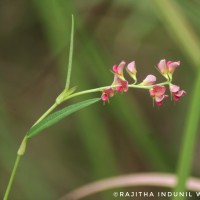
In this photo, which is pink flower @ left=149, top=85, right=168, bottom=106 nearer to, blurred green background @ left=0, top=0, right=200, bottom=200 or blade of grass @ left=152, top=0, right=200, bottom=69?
blade of grass @ left=152, top=0, right=200, bottom=69

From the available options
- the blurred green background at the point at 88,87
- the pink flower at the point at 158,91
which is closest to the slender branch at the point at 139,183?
the blurred green background at the point at 88,87

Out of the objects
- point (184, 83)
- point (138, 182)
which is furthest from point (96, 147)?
point (184, 83)

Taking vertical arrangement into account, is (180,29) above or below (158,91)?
above

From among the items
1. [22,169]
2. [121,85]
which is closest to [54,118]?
[121,85]

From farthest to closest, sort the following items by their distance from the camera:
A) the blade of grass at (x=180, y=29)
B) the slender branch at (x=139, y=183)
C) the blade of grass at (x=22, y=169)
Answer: the blade of grass at (x=22, y=169), the blade of grass at (x=180, y=29), the slender branch at (x=139, y=183)

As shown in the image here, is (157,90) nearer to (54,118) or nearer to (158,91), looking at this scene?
(158,91)

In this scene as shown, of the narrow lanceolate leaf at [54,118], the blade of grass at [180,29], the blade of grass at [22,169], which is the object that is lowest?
the narrow lanceolate leaf at [54,118]

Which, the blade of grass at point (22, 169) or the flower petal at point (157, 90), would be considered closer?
the flower petal at point (157, 90)

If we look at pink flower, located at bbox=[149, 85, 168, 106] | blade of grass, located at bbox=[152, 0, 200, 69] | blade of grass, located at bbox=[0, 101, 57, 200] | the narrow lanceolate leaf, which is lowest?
the narrow lanceolate leaf

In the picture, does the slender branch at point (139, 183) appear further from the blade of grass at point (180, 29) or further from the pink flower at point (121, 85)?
the pink flower at point (121, 85)

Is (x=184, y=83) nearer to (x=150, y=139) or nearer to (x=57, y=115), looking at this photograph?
(x=150, y=139)

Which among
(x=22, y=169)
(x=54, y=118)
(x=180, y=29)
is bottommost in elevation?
(x=54, y=118)

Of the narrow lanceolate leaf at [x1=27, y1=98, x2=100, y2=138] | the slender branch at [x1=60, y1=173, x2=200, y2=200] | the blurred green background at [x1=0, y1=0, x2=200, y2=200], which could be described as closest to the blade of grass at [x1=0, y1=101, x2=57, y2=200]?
the blurred green background at [x1=0, y1=0, x2=200, y2=200]
